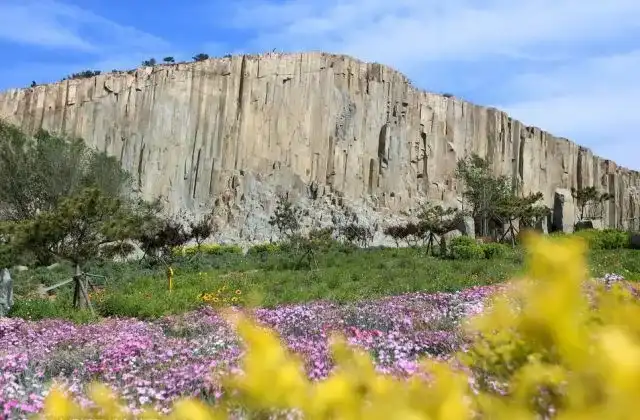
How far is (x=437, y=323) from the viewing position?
7.96 meters

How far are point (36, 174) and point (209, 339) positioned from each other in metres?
32.8

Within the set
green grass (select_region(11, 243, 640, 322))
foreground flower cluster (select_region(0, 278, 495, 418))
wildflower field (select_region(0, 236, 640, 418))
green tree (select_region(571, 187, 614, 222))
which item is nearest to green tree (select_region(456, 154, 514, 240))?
green tree (select_region(571, 187, 614, 222))

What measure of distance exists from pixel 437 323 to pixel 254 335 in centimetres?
711

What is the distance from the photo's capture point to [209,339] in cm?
718

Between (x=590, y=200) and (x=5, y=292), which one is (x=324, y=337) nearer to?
(x=5, y=292)

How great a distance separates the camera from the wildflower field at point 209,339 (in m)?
3.96

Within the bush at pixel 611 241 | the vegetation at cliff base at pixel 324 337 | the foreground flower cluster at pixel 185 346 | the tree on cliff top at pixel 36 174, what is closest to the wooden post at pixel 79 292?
the vegetation at cliff base at pixel 324 337

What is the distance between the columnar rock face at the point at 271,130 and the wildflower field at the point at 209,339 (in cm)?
4019

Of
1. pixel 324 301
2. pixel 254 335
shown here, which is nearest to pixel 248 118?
pixel 324 301

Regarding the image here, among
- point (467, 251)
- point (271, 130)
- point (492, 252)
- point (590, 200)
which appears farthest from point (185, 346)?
point (590, 200)

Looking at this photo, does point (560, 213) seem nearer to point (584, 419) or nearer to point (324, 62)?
point (324, 62)

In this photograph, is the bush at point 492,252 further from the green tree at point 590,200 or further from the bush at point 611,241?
the green tree at point 590,200

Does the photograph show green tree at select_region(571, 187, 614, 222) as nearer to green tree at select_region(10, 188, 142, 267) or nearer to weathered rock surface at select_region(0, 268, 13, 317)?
green tree at select_region(10, 188, 142, 267)

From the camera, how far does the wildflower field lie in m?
3.96
